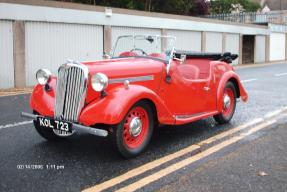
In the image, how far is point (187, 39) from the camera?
2522 centimetres

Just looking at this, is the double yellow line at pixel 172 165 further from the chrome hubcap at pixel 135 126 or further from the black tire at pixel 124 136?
the chrome hubcap at pixel 135 126

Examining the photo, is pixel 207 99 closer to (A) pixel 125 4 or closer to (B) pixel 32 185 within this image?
(B) pixel 32 185

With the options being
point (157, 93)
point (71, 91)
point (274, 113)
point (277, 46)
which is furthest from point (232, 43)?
point (71, 91)

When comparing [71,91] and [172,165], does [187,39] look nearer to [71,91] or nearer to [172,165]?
[71,91]

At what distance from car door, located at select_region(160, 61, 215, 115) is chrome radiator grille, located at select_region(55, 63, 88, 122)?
4.40ft

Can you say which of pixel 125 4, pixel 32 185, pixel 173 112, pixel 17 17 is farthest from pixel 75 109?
pixel 125 4

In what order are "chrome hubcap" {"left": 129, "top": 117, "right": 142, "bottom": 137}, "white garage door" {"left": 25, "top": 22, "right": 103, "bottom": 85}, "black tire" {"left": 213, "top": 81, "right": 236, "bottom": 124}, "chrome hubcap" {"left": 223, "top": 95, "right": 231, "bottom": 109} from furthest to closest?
1. "white garage door" {"left": 25, "top": 22, "right": 103, "bottom": 85}
2. "chrome hubcap" {"left": 223, "top": 95, "right": 231, "bottom": 109}
3. "black tire" {"left": 213, "top": 81, "right": 236, "bottom": 124}
4. "chrome hubcap" {"left": 129, "top": 117, "right": 142, "bottom": 137}

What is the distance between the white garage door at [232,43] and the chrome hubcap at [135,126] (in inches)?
990

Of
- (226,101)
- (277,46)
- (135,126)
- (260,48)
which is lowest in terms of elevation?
(135,126)

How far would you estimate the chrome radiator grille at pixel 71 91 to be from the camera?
17.1 feet

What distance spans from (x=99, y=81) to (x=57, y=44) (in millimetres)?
11632

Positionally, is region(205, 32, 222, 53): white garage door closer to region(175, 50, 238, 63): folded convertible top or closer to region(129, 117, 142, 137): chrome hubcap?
region(175, 50, 238, 63): folded convertible top

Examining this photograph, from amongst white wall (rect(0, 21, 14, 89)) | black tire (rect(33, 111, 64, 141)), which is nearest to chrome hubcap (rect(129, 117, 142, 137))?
black tire (rect(33, 111, 64, 141))

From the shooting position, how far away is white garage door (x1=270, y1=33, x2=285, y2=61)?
1483 inches
